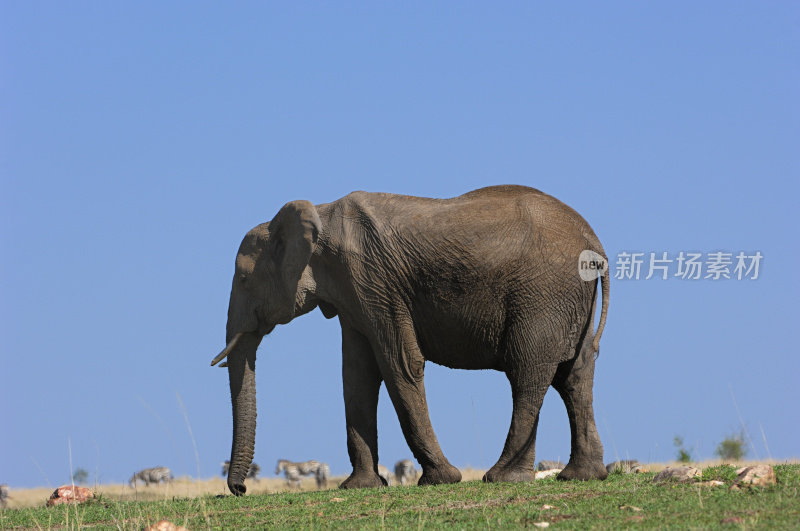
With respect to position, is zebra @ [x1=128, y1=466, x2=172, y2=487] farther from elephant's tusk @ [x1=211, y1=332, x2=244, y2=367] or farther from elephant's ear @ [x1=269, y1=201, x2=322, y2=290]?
elephant's ear @ [x1=269, y1=201, x2=322, y2=290]

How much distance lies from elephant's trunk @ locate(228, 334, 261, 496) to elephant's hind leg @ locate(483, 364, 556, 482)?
338 cm

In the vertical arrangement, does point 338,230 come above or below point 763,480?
above

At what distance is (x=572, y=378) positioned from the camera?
1406cm

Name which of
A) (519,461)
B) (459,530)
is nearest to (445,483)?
(519,461)

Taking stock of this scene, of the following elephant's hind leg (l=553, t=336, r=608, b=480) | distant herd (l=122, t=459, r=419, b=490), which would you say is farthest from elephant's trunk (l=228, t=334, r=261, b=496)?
distant herd (l=122, t=459, r=419, b=490)

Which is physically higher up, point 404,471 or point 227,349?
point 227,349

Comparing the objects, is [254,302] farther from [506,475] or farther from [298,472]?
[298,472]

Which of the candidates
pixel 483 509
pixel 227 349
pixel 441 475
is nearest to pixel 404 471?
pixel 227 349

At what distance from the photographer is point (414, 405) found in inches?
521

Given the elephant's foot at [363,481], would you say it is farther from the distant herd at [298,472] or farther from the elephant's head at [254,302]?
the distant herd at [298,472]

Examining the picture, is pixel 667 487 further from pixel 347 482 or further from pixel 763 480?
pixel 347 482

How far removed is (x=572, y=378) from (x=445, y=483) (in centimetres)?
236

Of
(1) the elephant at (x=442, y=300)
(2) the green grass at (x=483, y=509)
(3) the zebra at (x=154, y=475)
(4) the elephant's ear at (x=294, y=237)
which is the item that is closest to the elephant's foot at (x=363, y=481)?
(1) the elephant at (x=442, y=300)

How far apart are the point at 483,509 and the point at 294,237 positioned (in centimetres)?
510
